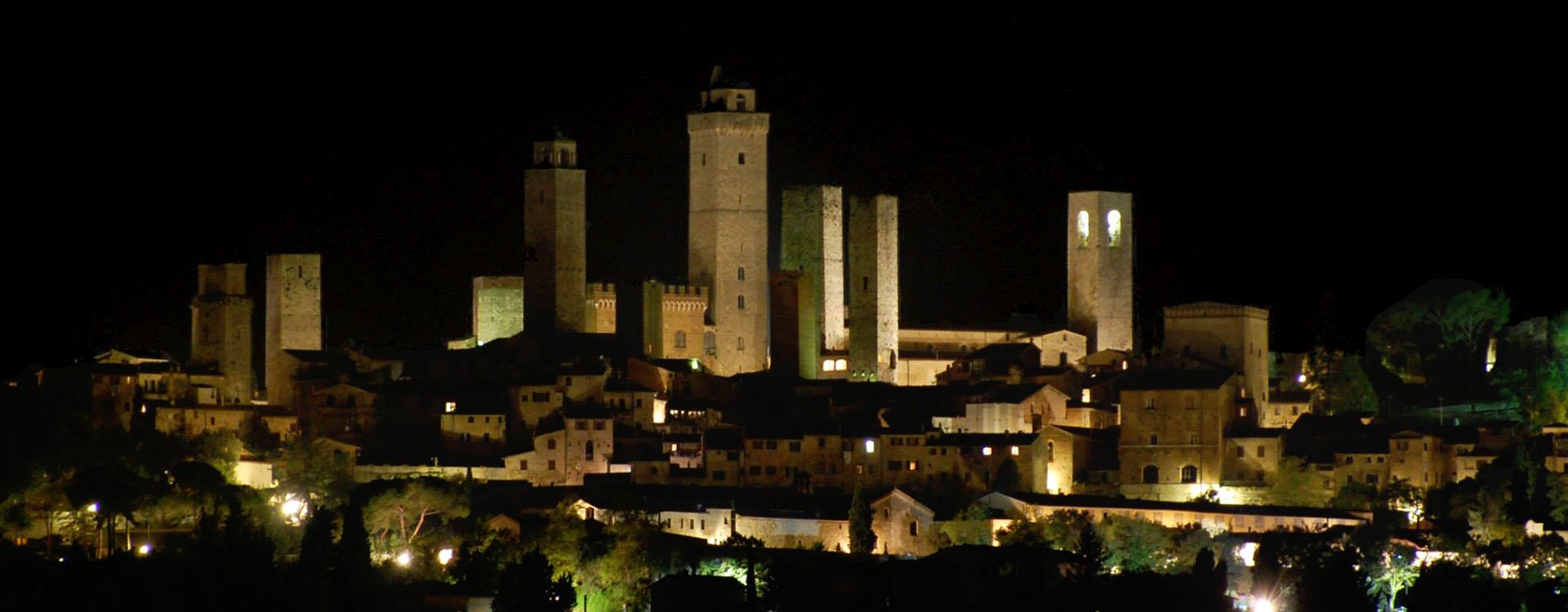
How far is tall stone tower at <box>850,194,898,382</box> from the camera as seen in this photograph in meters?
79.6

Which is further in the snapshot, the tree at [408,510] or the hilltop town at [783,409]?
the hilltop town at [783,409]

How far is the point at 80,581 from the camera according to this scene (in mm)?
60250

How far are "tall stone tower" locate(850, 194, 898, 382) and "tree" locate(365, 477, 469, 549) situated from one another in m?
15.2

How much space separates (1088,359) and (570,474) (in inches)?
514

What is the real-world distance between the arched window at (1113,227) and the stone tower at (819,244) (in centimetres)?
612

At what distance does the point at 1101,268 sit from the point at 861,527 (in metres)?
18.8

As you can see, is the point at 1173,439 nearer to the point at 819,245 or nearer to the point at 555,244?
the point at 819,245

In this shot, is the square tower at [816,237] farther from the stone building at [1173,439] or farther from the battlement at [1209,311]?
the stone building at [1173,439]

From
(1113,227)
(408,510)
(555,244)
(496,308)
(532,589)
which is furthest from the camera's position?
(1113,227)

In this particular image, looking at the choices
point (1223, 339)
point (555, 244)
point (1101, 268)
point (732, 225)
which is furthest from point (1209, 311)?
point (555, 244)

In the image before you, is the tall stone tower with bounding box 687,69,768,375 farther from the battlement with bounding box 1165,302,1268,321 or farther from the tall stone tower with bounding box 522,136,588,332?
the battlement with bounding box 1165,302,1268,321

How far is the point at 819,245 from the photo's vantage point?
260 feet

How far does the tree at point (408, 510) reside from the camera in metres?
65.2

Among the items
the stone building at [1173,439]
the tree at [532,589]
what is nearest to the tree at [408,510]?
the tree at [532,589]
